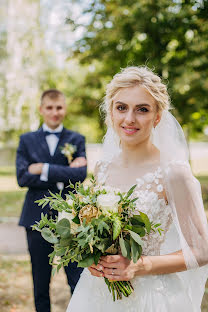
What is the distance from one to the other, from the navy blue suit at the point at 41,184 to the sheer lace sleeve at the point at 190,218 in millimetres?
1825

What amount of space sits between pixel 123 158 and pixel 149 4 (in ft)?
25.1

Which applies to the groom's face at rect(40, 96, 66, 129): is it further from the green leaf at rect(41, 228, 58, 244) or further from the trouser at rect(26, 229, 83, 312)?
the green leaf at rect(41, 228, 58, 244)

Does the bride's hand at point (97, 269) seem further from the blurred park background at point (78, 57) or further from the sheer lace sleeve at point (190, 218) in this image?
the blurred park background at point (78, 57)

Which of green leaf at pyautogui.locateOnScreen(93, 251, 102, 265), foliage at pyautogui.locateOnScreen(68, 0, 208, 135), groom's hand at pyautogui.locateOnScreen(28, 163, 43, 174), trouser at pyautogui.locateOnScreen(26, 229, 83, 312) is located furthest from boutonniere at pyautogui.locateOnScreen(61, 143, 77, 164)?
foliage at pyautogui.locateOnScreen(68, 0, 208, 135)

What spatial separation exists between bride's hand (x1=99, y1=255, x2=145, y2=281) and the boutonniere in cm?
228

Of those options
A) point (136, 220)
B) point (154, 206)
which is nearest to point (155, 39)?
point (154, 206)

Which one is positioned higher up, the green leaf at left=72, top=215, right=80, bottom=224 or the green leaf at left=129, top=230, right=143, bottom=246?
the green leaf at left=72, top=215, right=80, bottom=224

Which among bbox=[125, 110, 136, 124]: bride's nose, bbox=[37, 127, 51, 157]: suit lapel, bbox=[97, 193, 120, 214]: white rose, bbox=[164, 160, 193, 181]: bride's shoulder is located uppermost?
bbox=[125, 110, 136, 124]: bride's nose

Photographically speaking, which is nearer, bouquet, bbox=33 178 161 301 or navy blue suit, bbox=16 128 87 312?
bouquet, bbox=33 178 161 301

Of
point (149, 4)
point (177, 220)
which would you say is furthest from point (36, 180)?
point (149, 4)

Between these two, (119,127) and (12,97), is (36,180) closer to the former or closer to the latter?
(119,127)

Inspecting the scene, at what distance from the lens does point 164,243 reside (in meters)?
2.46

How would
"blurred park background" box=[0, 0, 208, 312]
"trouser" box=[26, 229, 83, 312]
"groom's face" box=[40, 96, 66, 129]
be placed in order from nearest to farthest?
"trouser" box=[26, 229, 83, 312], "groom's face" box=[40, 96, 66, 129], "blurred park background" box=[0, 0, 208, 312]

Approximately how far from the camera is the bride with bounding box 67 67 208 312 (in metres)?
2.07
